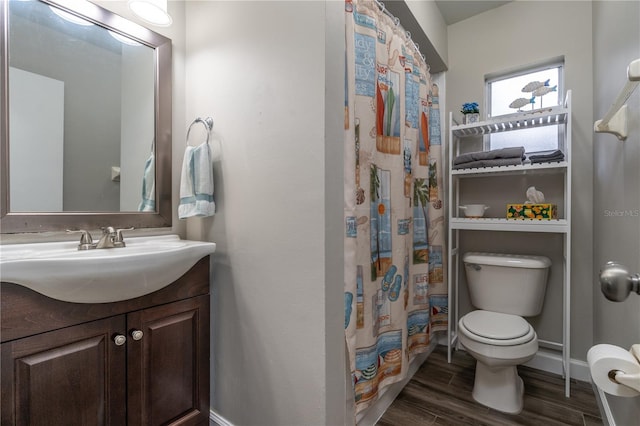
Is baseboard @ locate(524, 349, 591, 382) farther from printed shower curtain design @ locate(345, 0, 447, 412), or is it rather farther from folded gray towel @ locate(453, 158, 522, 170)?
folded gray towel @ locate(453, 158, 522, 170)

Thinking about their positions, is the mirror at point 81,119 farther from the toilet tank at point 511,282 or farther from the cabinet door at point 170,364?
the toilet tank at point 511,282

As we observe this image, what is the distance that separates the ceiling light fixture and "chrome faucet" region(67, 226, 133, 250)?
0.94 meters

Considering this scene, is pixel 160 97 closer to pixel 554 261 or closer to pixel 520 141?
pixel 520 141

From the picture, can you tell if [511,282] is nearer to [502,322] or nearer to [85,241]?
[502,322]

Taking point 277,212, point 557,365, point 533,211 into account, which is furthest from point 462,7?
point 557,365

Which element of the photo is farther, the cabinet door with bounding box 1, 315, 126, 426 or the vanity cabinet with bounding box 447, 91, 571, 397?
the vanity cabinet with bounding box 447, 91, 571, 397

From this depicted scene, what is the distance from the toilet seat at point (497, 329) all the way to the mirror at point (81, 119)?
170cm

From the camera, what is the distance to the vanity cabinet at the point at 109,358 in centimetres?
79

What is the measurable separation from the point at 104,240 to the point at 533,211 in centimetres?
223

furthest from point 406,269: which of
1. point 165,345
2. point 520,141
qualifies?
point 520,141

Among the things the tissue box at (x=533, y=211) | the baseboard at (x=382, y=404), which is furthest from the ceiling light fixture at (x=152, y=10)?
the tissue box at (x=533, y=211)

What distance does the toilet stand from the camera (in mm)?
1457

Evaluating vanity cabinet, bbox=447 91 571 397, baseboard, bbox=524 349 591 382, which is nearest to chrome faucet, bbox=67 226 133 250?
vanity cabinet, bbox=447 91 571 397

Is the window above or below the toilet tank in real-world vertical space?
above
